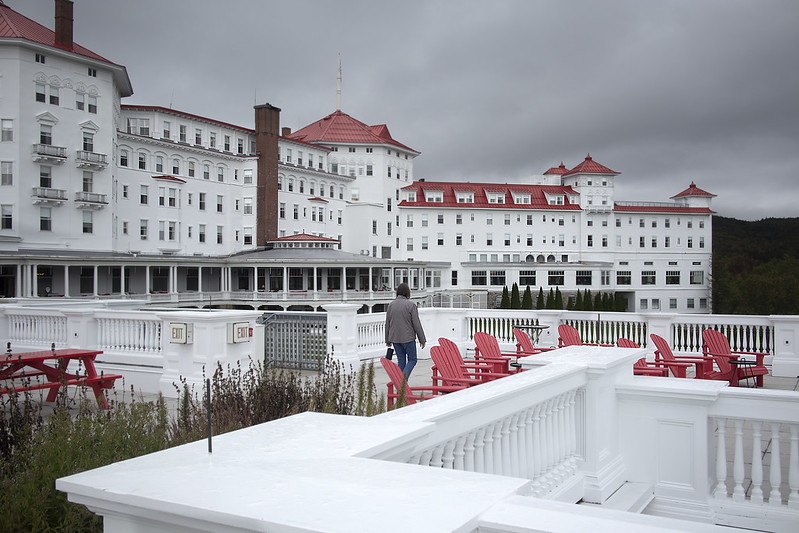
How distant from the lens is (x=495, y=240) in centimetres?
8462

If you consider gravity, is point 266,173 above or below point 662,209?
above

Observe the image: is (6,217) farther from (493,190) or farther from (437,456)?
(493,190)

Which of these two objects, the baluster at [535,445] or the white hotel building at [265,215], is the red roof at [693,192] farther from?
the baluster at [535,445]

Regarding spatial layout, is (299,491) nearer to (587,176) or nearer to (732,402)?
(732,402)

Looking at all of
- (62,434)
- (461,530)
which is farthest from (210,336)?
(461,530)

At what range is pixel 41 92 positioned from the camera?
51.5 meters

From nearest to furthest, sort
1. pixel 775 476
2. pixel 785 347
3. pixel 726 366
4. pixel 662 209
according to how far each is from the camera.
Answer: pixel 775 476
pixel 726 366
pixel 785 347
pixel 662 209

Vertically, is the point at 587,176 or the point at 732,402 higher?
the point at 587,176

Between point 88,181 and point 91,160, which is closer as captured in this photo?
point 91,160

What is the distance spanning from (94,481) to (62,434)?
2.81 meters

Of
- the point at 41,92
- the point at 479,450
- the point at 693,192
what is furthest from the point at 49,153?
the point at 693,192

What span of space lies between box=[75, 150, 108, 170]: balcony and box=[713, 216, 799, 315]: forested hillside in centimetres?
7152

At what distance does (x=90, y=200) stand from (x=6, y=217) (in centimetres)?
634

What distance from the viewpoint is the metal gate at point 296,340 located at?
1625 centimetres
